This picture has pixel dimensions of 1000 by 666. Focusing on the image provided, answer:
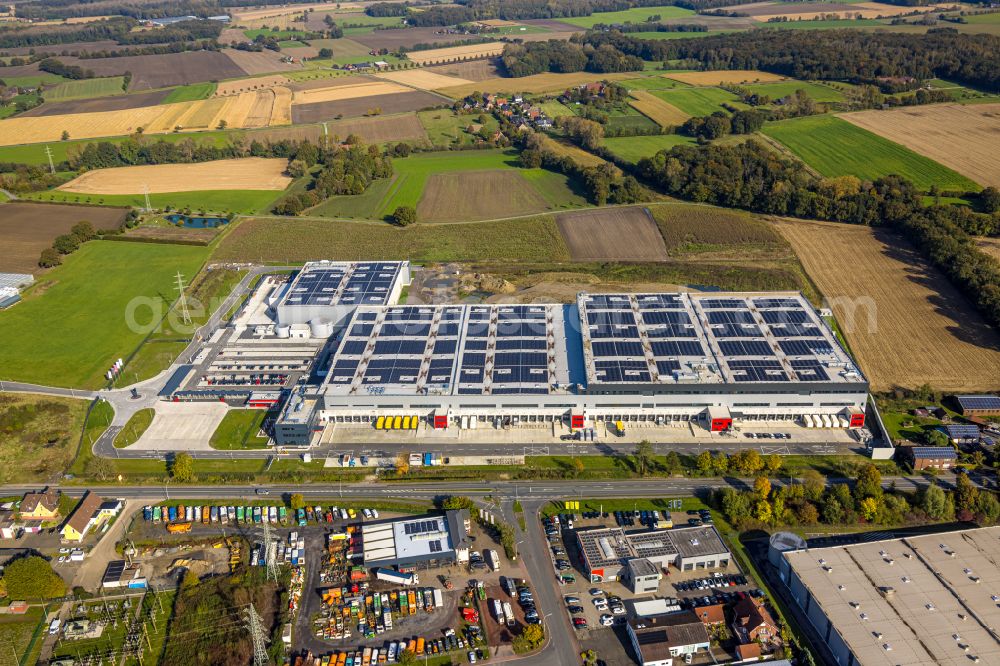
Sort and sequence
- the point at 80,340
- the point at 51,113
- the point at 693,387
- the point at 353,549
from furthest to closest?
the point at 51,113 → the point at 80,340 → the point at 693,387 → the point at 353,549

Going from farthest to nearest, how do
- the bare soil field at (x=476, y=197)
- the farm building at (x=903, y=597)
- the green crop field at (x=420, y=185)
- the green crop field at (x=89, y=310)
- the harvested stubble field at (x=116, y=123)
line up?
the harvested stubble field at (x=116, y=123) < the green crop field at (x=420, y=185) < the bare soil field at (x=476, y=197) < the green crop field at (x=89, y=310) < the farm building at (x=903, y=597)

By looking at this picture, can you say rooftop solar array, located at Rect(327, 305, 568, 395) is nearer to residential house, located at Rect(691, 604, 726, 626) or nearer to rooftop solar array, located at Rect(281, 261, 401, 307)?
rooftop solar array, located at Rect(281, 261, 401, 307)

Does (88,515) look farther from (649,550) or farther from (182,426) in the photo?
(649,550)

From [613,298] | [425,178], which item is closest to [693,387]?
[613,298]

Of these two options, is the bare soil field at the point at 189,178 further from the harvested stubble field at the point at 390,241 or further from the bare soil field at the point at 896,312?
the bare soil field at the point at 896,312

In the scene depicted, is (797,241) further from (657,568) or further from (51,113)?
(51,113)

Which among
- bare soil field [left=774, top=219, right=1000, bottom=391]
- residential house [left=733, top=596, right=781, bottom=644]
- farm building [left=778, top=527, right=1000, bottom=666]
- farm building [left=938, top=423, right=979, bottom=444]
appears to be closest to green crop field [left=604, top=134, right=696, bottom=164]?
bare soil field [left=774, top=219, right=1000, bottom=391]

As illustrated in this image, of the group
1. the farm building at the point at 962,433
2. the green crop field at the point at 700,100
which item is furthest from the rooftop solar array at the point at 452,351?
the green crop field at the point at 700,100
